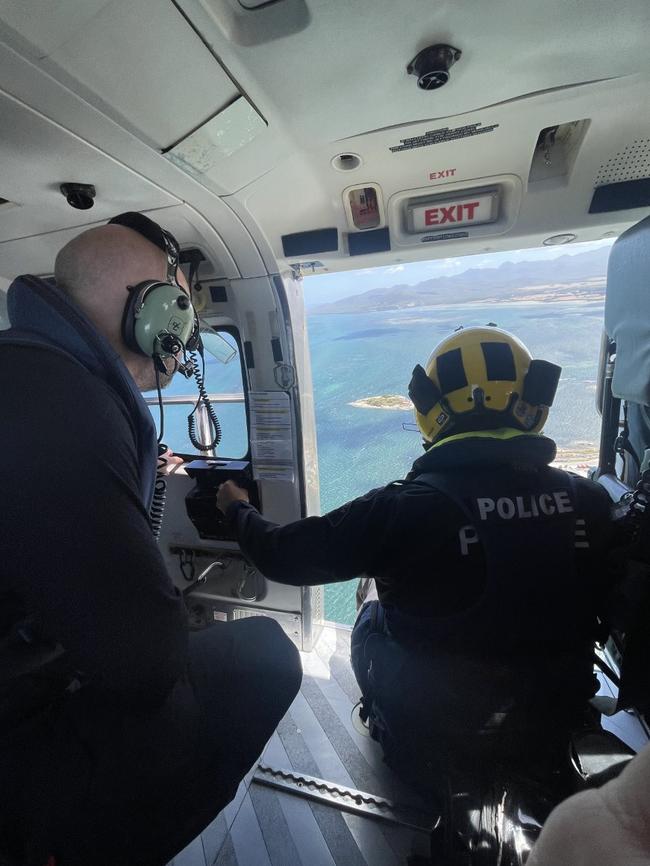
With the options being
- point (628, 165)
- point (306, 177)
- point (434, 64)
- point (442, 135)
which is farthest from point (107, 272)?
Answer: point (628, 165)

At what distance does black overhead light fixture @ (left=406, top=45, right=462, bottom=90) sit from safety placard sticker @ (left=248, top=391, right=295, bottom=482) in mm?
1592

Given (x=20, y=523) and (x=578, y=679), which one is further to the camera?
(x=578, y=679)

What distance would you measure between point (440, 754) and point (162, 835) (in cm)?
92

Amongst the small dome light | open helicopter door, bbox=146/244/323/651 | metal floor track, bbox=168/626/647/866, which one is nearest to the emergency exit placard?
the small dome light

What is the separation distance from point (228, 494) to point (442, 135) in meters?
2.01

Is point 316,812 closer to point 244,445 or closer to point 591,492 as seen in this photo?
point 591,492

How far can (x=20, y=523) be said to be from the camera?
30.1 inches

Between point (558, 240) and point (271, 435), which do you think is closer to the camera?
point (558, 240)

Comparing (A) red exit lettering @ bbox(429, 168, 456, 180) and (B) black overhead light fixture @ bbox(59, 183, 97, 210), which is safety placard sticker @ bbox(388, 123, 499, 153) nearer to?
(A) red exit lettering @ bbox(429, 168, 456, 180)

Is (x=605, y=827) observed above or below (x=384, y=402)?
below

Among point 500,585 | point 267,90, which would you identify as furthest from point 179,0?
point 500,585

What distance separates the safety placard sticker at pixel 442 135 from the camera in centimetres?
131

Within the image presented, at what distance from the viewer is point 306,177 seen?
1.61 m

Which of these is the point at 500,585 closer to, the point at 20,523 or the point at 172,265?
the point at 20,523
